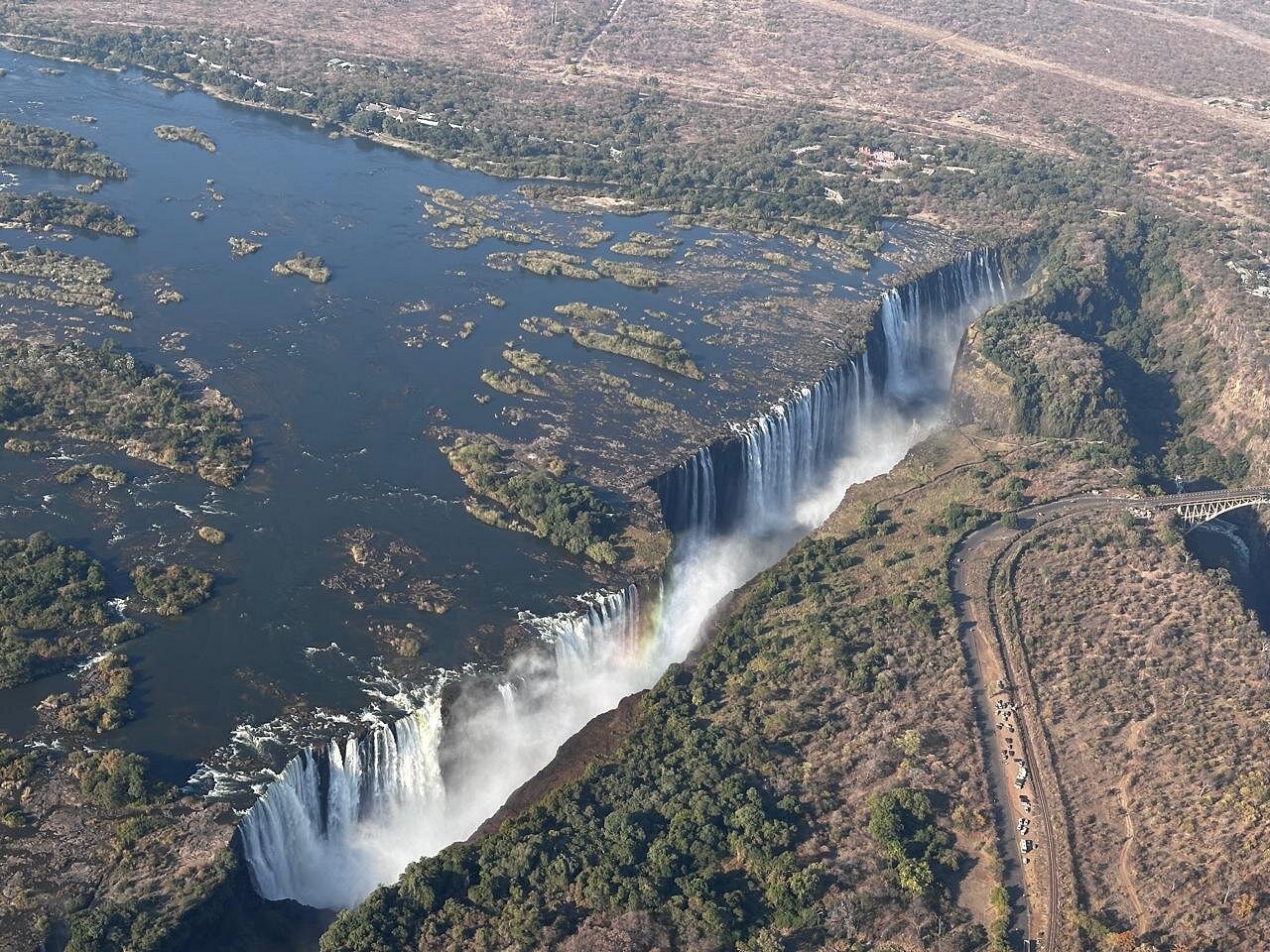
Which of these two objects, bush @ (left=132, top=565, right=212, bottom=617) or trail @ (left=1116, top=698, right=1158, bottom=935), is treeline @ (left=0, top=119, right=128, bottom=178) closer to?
bush @ (left=132, top=565, right=212, bottom=617)

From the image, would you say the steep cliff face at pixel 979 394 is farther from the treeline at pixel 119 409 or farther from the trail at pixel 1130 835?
the treeline at pixel 119 409

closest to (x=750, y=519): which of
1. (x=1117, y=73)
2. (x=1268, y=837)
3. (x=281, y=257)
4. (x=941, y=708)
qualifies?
(x=941, y=708)

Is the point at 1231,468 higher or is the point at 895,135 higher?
the point at 895,135

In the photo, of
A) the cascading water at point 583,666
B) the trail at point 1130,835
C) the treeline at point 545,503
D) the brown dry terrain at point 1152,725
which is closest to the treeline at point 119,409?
the treeline at point 545,503

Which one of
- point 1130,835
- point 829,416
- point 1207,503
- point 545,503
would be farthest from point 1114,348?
point 1130,835

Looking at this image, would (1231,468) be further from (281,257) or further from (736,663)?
(281,257)
